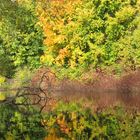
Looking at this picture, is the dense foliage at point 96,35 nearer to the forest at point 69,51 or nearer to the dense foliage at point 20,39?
the forest at point 69,51

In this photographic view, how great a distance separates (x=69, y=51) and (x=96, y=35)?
3250 millimetres

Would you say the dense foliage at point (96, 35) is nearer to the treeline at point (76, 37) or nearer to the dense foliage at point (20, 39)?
the treeline at point (76, 37)

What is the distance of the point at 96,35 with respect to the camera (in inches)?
1992

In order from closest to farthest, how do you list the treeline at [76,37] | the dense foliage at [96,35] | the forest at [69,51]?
the forest at [69,51], the dense foliage at [96,35], the treeline at [76,37]

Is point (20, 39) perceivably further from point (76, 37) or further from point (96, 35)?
point (96, 35)

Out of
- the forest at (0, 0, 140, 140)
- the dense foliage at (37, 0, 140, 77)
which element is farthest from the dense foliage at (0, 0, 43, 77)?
the dense foliage at (37, 0, 140, 77)

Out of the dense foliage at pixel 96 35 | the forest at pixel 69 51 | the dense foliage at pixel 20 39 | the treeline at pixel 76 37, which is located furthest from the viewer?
the dense foliage at pixel 20 39

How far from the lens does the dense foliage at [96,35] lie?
4912 cm

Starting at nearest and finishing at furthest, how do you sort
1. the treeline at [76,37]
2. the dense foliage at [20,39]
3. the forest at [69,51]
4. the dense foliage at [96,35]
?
the forest at [69,51] → the dense foliage at [96,35] → the treeline at [76,37] → the dense foliage at [20,39]

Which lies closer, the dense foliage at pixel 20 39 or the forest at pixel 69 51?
the forest at pixel 69 51

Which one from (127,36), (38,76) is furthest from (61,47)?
(127,36)

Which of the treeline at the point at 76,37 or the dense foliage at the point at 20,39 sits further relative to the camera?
the dense foliage at the point at 20,39

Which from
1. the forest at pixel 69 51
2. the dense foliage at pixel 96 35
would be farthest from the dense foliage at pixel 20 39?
the dense foliage at pixel 96 35

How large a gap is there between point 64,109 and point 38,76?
72.6 ft
